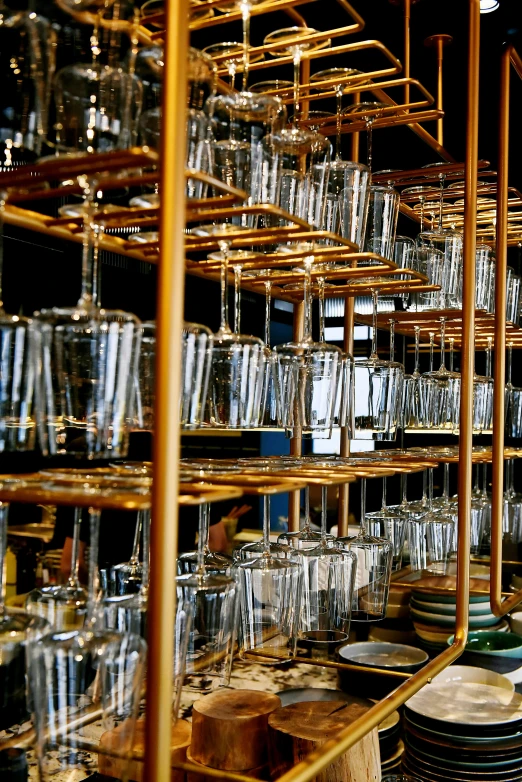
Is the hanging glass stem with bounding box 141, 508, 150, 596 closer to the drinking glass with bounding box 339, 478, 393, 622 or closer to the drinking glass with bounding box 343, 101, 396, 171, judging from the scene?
the drinking glass with bounding box 339, 478, 393, 622

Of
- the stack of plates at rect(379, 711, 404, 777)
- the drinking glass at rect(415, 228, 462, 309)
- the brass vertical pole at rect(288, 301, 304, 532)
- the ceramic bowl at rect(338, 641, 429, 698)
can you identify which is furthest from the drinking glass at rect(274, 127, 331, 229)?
the stack of plates at rect(379, 711, 404, 777)

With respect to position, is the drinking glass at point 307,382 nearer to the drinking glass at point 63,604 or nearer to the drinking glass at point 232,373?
the drinking glass at point 232,373

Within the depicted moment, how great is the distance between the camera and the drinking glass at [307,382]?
4.70ft

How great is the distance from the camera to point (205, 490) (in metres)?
1.00

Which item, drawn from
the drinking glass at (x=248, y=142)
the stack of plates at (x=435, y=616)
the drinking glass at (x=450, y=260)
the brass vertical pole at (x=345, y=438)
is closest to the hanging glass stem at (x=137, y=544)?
the drinking glass at (x=248, y=142)

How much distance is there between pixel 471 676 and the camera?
236 centimetres

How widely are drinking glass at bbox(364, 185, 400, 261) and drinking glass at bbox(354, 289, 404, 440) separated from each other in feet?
0.77

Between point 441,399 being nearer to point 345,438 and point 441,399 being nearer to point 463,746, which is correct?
point 345,438

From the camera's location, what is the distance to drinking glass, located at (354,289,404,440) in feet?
5.96

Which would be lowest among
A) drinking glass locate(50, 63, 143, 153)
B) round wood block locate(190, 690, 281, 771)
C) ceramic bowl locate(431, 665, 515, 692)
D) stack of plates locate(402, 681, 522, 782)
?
stack of plates locate(402, 681, 522, 782)

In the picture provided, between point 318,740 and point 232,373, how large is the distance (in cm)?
54

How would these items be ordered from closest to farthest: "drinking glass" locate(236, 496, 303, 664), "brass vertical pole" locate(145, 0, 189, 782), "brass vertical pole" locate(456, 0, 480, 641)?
1. "brass vertical pole" locate(145, 0, 189, 782)
2. "drinking glass" locate(236, 496, 303, 664)
3. "brass vertical pole" locate(456, 0, 480, 641)

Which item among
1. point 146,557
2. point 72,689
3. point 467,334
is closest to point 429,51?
point 467,334

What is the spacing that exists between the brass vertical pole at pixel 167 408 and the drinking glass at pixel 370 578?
0.88 meters
